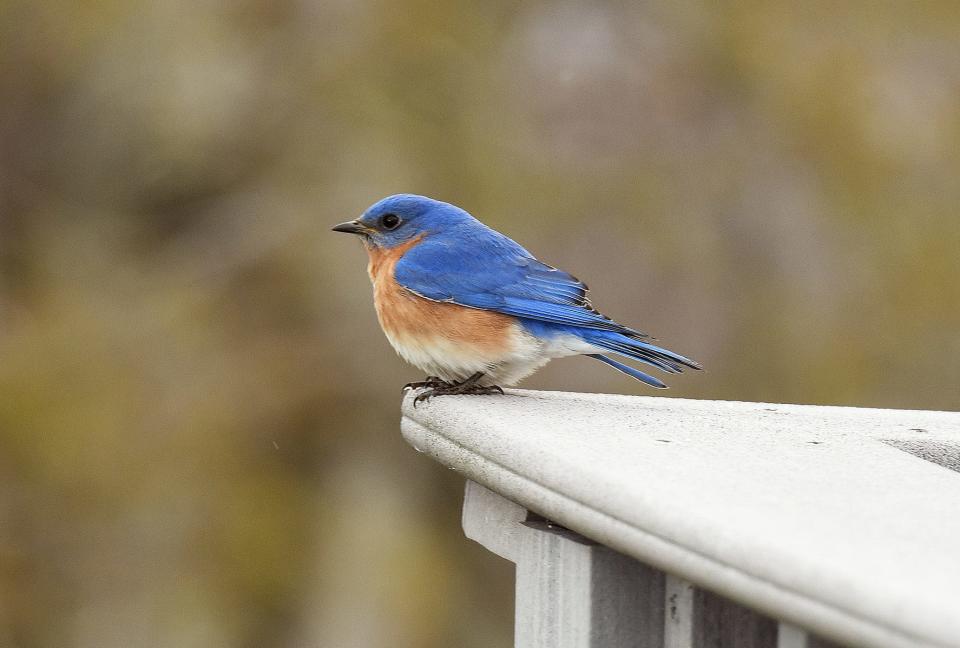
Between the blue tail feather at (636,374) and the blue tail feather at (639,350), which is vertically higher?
the blue tail feather at (639,350)

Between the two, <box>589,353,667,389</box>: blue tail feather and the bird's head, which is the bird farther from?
the bird's head

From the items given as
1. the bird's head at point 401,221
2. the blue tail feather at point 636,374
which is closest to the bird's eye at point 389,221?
the bird's head at point 401,221

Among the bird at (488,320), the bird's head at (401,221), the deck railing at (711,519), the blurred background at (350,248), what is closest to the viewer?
the deck railing at (711,519)

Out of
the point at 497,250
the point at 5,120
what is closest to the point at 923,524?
the point at 497,250

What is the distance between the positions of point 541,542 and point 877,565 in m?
0.70

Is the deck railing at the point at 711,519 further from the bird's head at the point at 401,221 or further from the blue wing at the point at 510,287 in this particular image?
the bird's head at the point at 401,221

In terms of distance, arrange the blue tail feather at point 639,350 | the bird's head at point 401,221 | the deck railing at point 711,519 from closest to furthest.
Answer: the deck railing at point 711,519 → the blue tail feather at point 639,350 → the bird's head at point 401,221

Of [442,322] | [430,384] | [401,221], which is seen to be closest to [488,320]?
[442,322]

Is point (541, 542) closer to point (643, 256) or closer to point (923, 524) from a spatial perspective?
point (923, 524)

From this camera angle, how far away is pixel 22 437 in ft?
18.7

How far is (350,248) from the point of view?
19.6 feet

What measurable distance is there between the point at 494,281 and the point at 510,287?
0.17ft

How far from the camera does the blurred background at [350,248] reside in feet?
18.7

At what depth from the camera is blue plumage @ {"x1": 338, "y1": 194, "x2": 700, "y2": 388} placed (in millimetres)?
3273
